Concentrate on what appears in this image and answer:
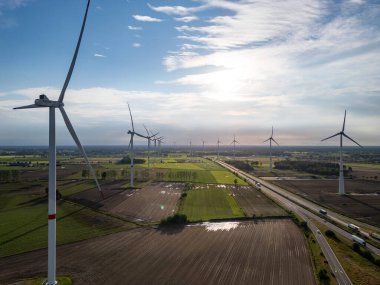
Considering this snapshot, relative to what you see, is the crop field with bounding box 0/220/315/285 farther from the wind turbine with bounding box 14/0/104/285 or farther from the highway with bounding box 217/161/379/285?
the wind turbine with bounding box 14/0/104/285

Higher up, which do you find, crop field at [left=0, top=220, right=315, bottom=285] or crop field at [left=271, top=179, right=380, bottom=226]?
crop field at [left=271, top=179, right=380, bottom=226]

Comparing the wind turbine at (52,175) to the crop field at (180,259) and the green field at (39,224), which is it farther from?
the green field at (39,224)

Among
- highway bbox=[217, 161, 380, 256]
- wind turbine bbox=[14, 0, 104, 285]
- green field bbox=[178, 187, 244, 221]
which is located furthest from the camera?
green field bbox=[178, 187, 244, 221]

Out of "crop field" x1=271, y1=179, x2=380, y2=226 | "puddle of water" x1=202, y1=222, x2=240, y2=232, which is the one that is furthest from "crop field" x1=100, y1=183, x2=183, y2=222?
"crop field" x1=271, y1=179, x2=380, y2=226

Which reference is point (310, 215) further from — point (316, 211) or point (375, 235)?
point (375, 235)

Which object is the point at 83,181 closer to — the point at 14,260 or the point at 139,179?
the point at 139,179

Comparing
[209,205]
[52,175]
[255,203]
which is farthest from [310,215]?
[52,175]

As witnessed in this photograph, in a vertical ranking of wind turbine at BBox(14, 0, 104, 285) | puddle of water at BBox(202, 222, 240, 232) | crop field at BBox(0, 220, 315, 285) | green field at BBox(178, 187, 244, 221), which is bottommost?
crop field at BBox(0, 220, 315, 285)

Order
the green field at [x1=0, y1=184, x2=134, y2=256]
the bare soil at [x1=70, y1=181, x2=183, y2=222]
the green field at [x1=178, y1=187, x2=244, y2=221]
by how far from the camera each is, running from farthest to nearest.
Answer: the bare soil at [x1=70, y1=181, x2=183, y2=222] → the green field at [x1=178, y1=187, x2=244, y2=221] → the green field at [x1=0, y1=184, x2=134, y2=256]
